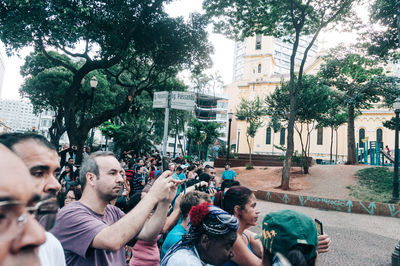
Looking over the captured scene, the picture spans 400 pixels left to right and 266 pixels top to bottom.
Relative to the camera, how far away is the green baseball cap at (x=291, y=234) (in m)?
1.58

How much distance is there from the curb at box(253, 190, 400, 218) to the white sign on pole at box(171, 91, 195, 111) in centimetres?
881

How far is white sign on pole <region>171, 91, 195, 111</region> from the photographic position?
446 centimetres

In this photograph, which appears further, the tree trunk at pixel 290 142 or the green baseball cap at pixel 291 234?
the tree trunk at pixel 290 142

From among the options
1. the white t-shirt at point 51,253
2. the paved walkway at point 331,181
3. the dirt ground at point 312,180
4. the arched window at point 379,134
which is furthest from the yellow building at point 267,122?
the white t-shirt at point 51,253

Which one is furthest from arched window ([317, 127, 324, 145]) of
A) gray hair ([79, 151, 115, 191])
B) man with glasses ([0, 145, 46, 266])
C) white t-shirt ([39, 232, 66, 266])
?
man with glasses ([0, 145, 46, 266])

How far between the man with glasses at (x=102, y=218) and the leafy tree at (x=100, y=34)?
1089 centimetres

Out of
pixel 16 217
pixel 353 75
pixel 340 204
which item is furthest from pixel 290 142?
pixel 16 217

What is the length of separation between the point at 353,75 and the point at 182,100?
67.9 ft

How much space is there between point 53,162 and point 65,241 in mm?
625

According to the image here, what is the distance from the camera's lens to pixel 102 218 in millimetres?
2211

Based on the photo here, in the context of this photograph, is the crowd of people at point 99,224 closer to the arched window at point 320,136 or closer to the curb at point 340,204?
the curb at point 340,204

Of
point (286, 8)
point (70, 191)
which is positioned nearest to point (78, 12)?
point (70, 191)

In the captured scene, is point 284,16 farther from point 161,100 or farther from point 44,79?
point 44,79

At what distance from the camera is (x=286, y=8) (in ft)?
49.9
